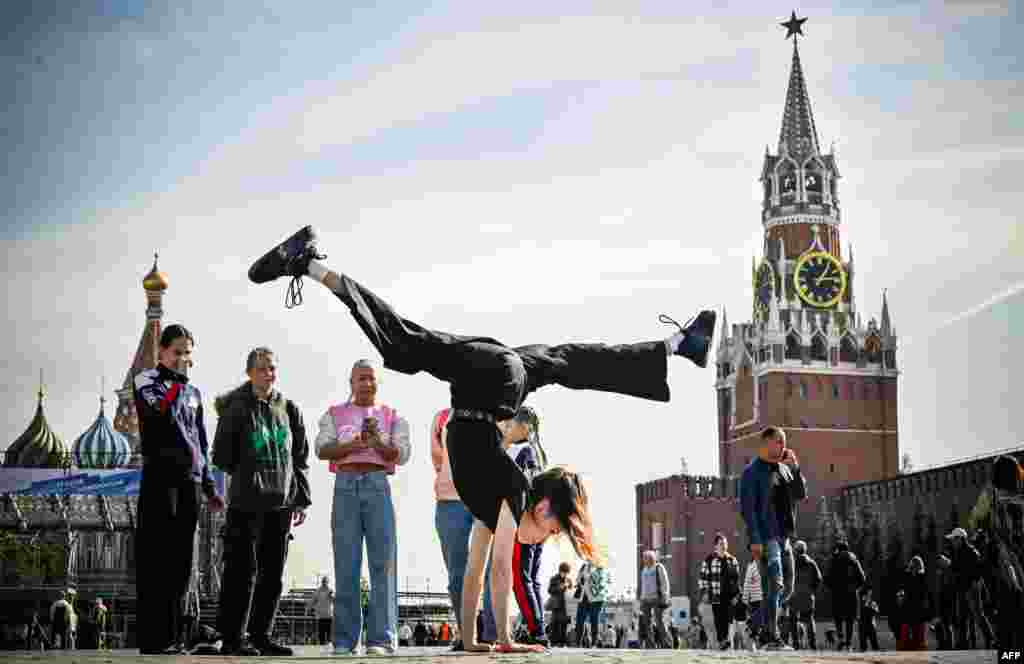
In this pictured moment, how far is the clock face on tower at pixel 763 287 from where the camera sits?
103 metres

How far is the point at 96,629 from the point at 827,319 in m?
79.1

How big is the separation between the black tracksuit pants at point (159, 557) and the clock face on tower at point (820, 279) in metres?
95.7

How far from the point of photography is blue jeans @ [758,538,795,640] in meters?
11.7

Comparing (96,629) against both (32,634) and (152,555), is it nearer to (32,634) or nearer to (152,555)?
(32,634)

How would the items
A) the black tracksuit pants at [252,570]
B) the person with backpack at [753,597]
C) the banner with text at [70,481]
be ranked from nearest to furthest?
the black tracksuit pants at [252,570], the person with backpack at [753,597], the banner with text at [70,481]

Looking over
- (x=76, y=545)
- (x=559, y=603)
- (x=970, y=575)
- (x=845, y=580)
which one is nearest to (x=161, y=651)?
(x=970, y=575)

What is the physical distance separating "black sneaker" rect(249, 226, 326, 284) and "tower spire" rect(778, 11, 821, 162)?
326ft

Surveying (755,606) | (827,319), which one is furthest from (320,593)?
(827,319)

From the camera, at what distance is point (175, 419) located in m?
9.02

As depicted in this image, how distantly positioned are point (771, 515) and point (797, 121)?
326 ft

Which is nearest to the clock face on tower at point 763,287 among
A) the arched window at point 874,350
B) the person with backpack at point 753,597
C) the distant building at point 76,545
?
the arched window at point 874,350

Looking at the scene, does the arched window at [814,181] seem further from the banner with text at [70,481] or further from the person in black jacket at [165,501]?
the person in black jacket at [165,501]

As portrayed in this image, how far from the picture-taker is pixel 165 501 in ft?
29.3

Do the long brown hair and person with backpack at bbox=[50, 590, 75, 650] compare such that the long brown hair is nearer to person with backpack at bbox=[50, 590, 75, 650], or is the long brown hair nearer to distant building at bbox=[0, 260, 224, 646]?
person with backpack at bbox=[50, 590, 75, 650]
